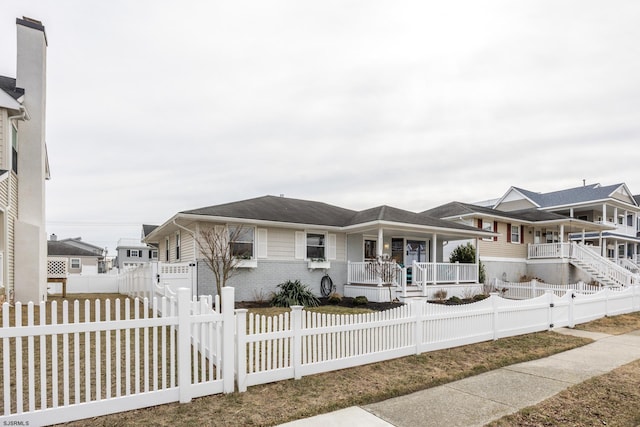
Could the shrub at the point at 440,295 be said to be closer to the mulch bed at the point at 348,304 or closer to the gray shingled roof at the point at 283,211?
the mulch bed at the point at 348,304

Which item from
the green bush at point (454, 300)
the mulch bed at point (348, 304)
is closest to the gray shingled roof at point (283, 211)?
the mulch bed at point (348, 304)

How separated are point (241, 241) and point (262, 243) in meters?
0.83

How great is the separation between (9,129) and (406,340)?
1145cm

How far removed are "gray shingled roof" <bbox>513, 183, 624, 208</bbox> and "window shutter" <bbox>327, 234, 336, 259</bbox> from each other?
839 inches

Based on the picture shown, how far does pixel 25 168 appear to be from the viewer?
1145 cm

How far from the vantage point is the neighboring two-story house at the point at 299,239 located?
546 inches

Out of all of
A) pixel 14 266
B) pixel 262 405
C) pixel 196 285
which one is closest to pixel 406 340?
pixel 262 405

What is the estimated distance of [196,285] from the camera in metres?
13.2

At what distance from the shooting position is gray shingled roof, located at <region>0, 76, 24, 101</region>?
10661 millimetres

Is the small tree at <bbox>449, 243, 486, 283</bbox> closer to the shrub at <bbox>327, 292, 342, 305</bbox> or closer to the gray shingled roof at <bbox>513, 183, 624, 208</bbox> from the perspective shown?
the shrub at <bbox>327, 292, 342, 305</bbox>

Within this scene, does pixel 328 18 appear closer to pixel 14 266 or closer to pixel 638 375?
pixel 638 375

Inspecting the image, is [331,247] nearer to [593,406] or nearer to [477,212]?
[477,212]

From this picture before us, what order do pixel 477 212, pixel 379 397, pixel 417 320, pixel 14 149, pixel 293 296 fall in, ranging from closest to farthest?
pixel 379 397, pixel 417 320, pixel 14 149, pixel 293 296, pixel 477 212

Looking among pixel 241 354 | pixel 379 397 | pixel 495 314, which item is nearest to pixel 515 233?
pixel 495 314
